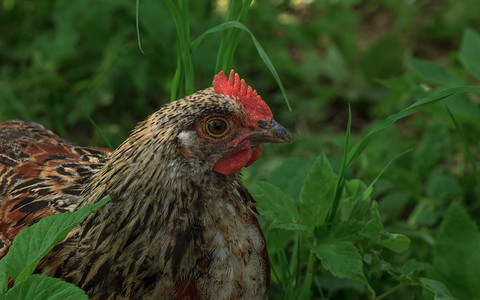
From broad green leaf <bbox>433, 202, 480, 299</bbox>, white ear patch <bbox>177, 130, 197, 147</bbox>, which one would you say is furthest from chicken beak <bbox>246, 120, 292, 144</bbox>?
broad green leaf <bbox>433, 202, 480, 299</bbox>

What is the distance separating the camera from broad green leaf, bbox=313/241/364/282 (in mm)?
1933

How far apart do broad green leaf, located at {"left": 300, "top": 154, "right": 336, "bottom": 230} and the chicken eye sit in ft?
1.56

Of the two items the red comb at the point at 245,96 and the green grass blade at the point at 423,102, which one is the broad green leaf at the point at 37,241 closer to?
the red comb at the point at 245,96

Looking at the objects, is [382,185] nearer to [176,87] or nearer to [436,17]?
[176,87]

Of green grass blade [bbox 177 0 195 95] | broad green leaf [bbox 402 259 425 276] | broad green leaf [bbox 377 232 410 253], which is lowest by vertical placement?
broad green leaf [bbox 402 259 425 276]

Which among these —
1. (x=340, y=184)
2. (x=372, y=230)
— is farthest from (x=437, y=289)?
(x=340, y=184)

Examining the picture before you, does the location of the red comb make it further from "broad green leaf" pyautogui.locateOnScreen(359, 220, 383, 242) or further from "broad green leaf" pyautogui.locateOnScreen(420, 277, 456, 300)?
"broad green leaf" pyautogui.locateOnScreen(420, 277, 456, 300)

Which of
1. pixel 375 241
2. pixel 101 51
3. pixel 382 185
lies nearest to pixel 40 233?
pixel 375 241

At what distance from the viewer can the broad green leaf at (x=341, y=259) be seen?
1.93 meters

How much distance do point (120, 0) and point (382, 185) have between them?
1.93 meters

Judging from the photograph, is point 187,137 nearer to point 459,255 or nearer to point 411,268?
point 411,268

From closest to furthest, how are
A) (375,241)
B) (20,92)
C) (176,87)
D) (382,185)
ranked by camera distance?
1. (375,241)
2. (176,87)
3. (382,185)
4. (20,92)

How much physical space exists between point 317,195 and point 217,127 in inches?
21.5

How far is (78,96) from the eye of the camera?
3.92m
